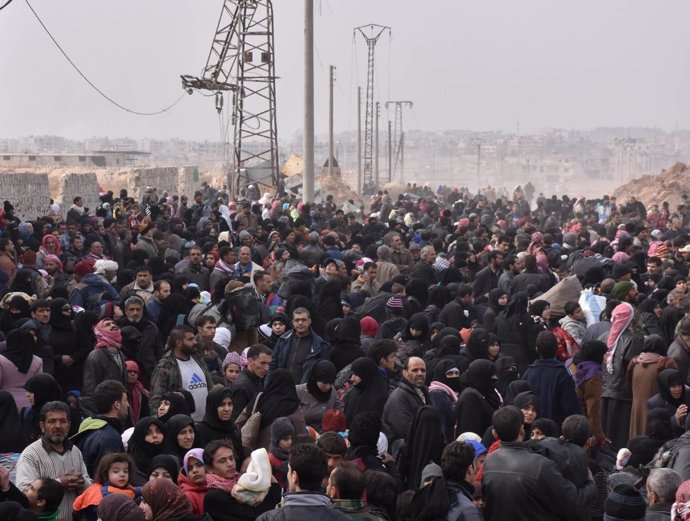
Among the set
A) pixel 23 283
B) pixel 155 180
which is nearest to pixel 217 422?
pixel 23 283

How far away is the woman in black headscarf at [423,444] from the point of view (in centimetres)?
625

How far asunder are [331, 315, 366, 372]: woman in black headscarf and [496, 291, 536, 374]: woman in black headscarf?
1.82 metres

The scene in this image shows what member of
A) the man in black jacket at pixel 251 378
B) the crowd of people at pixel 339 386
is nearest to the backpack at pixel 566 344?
the crowd of people at pixel 339 386

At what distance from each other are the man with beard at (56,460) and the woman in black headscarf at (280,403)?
3.72 ft

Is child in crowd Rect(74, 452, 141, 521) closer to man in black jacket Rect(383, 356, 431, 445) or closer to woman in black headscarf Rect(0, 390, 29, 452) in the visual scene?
woman in black headscarf Rect(0, 390, 29, 452)

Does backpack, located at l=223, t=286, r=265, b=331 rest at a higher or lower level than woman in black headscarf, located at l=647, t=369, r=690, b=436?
higher

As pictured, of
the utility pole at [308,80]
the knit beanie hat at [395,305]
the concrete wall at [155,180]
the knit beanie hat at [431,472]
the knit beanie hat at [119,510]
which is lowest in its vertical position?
the concrete wall at [155,180]

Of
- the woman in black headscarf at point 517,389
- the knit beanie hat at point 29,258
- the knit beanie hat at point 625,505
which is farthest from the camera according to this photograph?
the knit beanie hat at point 29,258

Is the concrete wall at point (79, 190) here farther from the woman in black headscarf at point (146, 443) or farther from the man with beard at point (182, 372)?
the woman in black headscarf at point (146, 443)

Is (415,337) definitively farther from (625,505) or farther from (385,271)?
(385,271)

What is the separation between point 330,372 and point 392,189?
40049mm

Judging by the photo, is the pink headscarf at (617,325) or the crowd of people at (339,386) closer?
the crowd of people at (339,386)

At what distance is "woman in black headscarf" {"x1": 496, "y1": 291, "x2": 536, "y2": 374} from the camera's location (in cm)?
968

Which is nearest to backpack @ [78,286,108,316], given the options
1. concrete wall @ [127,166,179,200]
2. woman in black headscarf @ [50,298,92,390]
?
woman in black headscarf @ [50,298,92,390]
